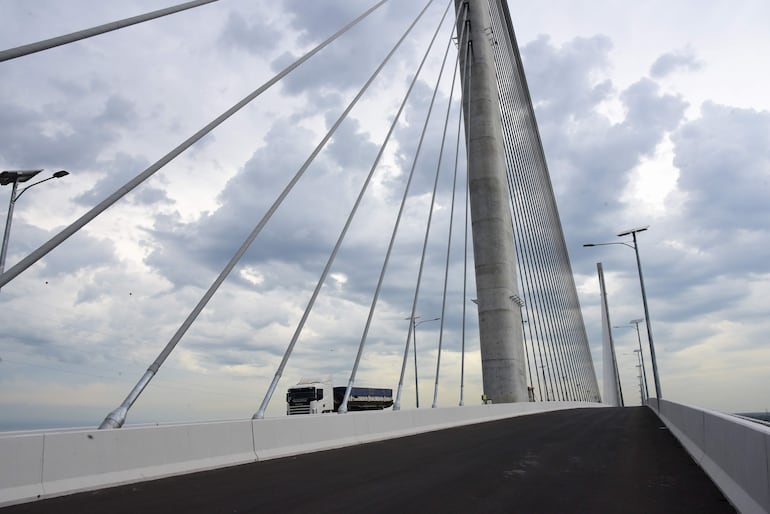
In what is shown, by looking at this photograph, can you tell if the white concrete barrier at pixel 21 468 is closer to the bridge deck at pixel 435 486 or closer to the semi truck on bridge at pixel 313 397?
the bridge deck at pixel 435 486

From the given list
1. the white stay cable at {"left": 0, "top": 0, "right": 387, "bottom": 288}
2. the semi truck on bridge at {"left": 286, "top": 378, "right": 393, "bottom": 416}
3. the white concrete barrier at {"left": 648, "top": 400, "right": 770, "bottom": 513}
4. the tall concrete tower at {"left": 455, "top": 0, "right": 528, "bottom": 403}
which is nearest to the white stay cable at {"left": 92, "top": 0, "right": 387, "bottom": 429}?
the white stay cable at {"left": 0, "top": 0, "right": 387, "bottom": 288}

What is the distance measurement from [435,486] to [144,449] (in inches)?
142

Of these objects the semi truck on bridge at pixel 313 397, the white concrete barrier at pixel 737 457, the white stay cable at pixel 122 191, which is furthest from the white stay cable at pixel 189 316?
the semi truck on bridge at pixel 313 397

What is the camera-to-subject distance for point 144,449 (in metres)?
7.35

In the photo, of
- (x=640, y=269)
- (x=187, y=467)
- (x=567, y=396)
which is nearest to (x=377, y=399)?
(x=567, y=396)

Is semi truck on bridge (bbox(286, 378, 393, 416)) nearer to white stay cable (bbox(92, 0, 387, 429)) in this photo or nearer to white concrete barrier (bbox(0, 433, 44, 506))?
white stay cable (bbox(92, 0, 387, 429))

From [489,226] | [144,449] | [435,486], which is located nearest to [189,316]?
[144,449]

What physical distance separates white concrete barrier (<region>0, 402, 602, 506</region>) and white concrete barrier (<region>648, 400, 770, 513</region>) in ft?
20.5

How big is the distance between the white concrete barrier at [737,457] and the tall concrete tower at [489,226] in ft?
57.0

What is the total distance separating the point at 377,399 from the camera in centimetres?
5238

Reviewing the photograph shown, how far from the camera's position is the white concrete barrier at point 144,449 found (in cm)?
595

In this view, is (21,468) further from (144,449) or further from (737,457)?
(737,457)

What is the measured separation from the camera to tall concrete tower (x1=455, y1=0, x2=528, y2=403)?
87.9ft

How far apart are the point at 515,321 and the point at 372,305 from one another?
15.5 m
